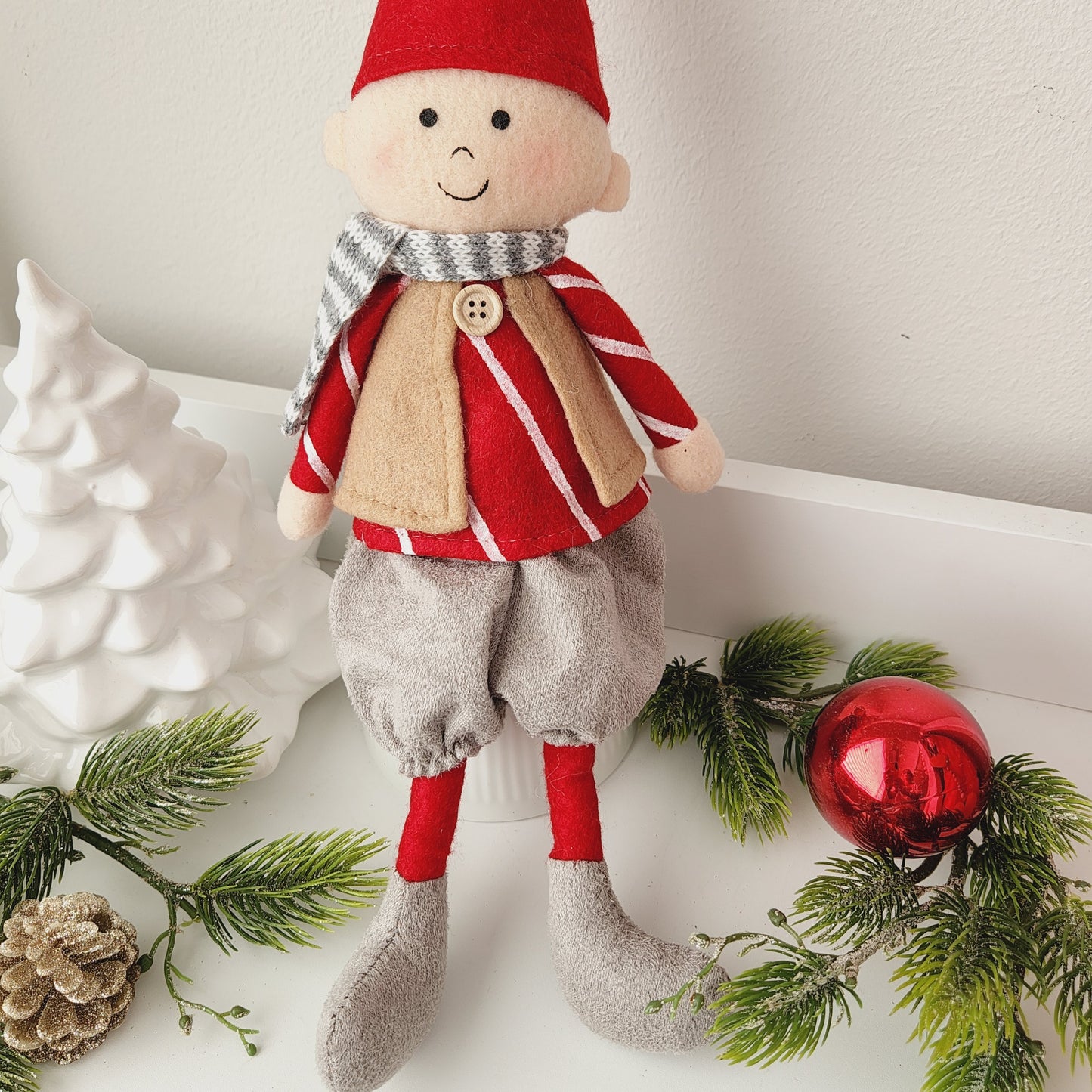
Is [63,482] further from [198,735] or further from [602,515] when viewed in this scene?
[602,515]

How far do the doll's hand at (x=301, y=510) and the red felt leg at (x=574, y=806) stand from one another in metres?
0.19

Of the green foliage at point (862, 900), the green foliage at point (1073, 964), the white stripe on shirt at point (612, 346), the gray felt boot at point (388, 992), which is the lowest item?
the gray felt boot at point (388, 992)

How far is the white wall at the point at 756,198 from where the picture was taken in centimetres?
60

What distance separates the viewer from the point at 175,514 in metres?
0.60

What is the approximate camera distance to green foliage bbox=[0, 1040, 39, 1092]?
0.49 m

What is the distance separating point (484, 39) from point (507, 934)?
0.48 meters

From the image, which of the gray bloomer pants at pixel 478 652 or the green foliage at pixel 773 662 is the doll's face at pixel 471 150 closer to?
the gray bloomer pants at pixel 478 652

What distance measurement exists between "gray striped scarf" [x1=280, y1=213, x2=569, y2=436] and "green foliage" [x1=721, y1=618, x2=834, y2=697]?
1.03 ft

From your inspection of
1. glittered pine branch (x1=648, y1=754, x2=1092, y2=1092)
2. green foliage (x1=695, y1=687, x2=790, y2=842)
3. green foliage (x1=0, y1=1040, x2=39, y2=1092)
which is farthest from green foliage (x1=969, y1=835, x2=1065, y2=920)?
green foliage (x1=0, y1=1040, x2=39, y2=1092)

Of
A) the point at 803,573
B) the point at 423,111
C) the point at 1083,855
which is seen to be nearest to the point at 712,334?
the point at 803,573

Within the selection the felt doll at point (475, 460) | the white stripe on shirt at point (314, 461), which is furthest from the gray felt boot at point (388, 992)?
the white stripe on shirt at point (314, 461)

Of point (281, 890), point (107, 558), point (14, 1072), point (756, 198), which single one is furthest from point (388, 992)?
point (756, 198)

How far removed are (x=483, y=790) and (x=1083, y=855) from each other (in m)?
0.37

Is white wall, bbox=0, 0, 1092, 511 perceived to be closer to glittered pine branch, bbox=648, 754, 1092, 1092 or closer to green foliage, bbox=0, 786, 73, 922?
glittered pine branch, bbox=648, 754, 1092, 1092
